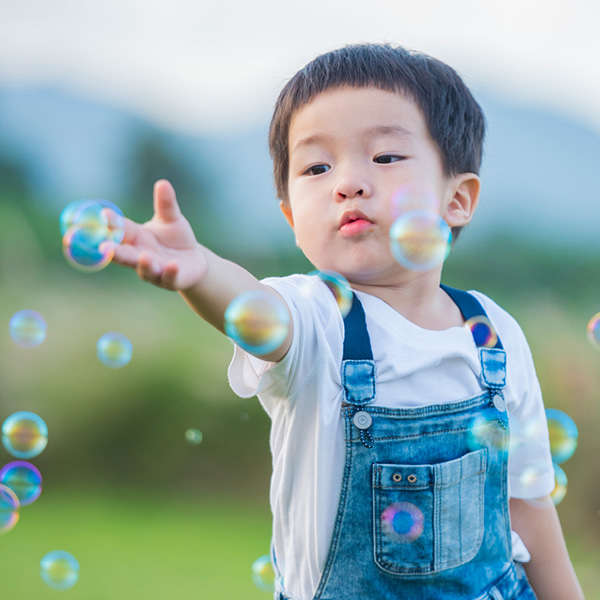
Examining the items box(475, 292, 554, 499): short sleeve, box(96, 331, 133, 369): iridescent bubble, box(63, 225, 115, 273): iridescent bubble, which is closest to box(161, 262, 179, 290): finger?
box(63, 225, 115, 273): iridescent bubble

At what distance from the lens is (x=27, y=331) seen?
5.41 feet

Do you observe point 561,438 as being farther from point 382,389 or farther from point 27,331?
point 27,331

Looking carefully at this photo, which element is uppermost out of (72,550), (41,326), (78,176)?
(78,176)

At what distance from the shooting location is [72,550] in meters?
2.86

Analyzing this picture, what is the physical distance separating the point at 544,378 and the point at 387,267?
85.4 inches

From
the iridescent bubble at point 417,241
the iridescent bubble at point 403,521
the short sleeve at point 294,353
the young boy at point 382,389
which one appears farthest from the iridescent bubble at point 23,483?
the iridescent bubble at point 417,241

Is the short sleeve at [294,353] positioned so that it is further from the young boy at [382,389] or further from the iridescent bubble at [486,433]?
the iridescent bubble at [486,433]

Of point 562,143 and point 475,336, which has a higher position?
point 562,143

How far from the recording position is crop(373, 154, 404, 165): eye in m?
1.13

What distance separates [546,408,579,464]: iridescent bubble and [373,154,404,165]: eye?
24.4 inches

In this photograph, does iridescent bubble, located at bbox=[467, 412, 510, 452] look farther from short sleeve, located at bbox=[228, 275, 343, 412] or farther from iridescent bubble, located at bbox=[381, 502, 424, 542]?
short sleeve, located at bbox=[228, 275, 343, 412]

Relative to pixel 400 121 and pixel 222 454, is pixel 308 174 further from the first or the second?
pixel 222 454

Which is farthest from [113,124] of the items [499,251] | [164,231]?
[164,231]

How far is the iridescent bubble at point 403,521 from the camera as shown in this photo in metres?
1.02
